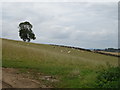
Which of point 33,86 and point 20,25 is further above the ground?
point 20,25

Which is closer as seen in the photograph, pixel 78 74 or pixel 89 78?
pixel 89 78

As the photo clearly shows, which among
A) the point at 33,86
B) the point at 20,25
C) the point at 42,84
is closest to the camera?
the point at 33,86

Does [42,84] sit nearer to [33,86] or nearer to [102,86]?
[33,86]

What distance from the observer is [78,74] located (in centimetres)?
1562

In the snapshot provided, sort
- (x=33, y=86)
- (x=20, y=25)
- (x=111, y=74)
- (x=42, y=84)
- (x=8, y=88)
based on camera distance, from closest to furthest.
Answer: (x=8, y=88) < (x=33, y=86) < (x=42, y=84) < (x=111, y=74) < (x=20, y=25)

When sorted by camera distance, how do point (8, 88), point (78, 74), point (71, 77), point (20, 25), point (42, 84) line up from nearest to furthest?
1. point (8, 88)
2. point (42, 84)
3. point (71, 77)
4. point (78, 74)
5. point (20, 25)

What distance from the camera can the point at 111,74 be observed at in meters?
13.8

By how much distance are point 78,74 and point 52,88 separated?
384 cm

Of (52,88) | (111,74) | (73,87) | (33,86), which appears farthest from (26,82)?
(111,74)

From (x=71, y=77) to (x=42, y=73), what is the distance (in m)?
2.56

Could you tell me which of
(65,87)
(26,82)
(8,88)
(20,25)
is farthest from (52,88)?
(20,25)

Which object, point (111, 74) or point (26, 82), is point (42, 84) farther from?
point (111, 74)

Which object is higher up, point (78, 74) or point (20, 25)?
point (20, 25)

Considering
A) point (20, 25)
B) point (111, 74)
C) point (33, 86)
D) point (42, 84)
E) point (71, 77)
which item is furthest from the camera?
point (20, 25)
